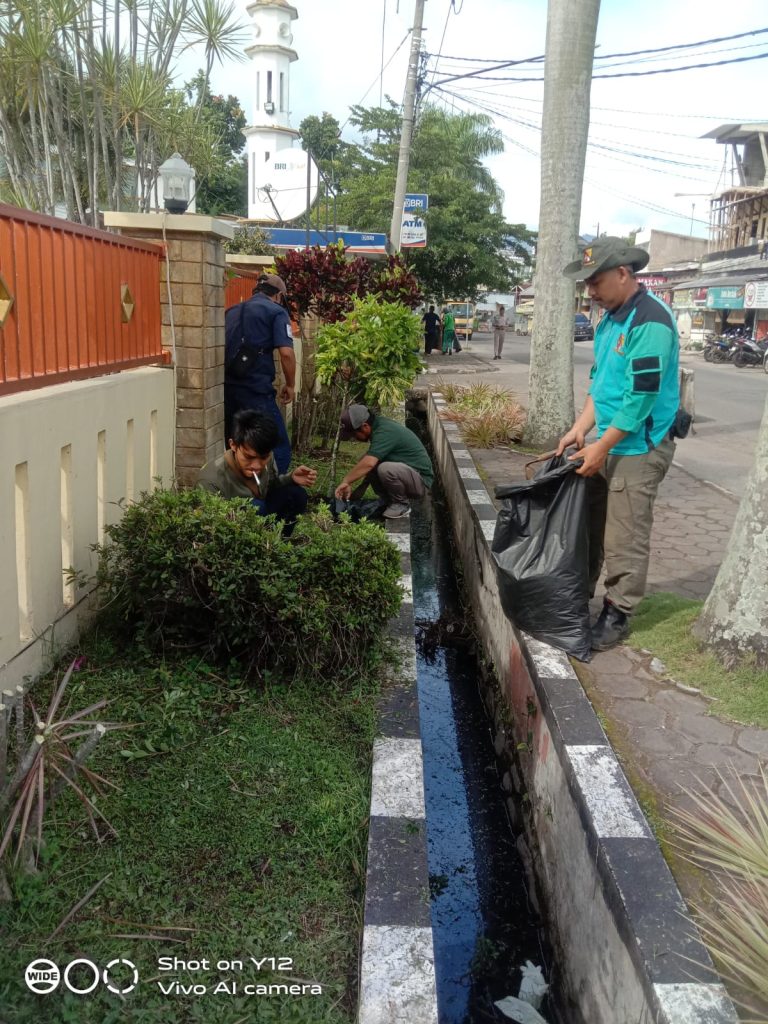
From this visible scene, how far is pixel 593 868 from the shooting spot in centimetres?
246

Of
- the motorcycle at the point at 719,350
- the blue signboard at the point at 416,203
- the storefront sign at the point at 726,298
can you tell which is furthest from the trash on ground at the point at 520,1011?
the storefront sign at the point at 726,298

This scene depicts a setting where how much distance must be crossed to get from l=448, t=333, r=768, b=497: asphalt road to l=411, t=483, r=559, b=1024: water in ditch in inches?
85.7

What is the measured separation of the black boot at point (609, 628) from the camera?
3816mm

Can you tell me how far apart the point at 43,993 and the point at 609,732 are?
203 cm

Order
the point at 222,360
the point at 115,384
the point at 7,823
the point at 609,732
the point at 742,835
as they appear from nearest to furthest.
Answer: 1. the point at 7,823
2. the point at 742,835
3. the point at 609,732
4. the point at 115,384
5. the point at 222,360

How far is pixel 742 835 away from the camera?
7.75 ft

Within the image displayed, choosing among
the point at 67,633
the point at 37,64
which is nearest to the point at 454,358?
the point at 37,64

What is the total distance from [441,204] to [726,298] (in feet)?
46.1

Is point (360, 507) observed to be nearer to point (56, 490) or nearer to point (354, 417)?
point (354, 417)

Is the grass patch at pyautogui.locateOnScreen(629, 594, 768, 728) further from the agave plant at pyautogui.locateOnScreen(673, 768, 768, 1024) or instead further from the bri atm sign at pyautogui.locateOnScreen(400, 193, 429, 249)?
the bri atm sign at pyautogui.locateOnScreen(400, 193, 429, 249)

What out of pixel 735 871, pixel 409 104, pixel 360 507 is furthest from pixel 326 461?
pixel 409 104

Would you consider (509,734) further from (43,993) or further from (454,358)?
(454,358)

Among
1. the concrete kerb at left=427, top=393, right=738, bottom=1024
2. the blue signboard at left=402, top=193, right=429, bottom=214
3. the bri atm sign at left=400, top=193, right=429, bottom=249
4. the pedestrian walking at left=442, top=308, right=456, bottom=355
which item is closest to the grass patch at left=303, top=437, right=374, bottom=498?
the concrete kerb at left=427, top=393, right=738, bottom=1024

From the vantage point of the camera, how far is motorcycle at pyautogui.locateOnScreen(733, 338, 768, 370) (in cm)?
2544
